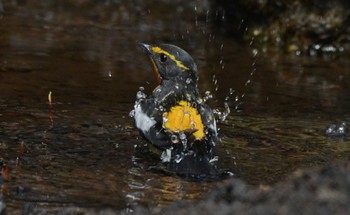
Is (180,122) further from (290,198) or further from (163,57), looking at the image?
(290,198)

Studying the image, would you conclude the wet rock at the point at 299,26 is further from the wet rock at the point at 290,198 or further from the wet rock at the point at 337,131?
the wet rock at the point at 290,198

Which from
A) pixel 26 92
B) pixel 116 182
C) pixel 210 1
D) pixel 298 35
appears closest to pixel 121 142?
pixel 116 182

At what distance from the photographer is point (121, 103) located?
9250mm

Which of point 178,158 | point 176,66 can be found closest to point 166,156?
point 178,158

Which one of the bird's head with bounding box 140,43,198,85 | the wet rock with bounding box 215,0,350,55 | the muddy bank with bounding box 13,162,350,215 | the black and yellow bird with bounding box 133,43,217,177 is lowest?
the muddy bank with bounding box 13,162,350,215

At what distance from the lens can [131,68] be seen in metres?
11.0

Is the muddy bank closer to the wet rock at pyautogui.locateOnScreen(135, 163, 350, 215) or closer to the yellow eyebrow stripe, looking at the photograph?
the wet rock at pyautogui.locateOnScreen(135, 163, 350, 215)

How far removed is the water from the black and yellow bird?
0.17m

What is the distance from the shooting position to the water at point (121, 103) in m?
6.62

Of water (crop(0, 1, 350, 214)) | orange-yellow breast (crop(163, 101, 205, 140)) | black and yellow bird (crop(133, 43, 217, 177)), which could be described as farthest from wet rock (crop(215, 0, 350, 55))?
orange-yellow breast (crop(163, 101, 205, 140))

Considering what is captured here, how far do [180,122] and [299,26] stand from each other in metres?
6.07

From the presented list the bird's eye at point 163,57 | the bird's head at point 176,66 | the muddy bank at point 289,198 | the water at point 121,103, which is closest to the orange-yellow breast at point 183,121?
the water at point 121,103

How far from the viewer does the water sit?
6.62 metres

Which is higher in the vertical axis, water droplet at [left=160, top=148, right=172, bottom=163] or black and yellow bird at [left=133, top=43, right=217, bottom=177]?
black and yellow bird at [left=133, top=43, right=217, bottom=177]
